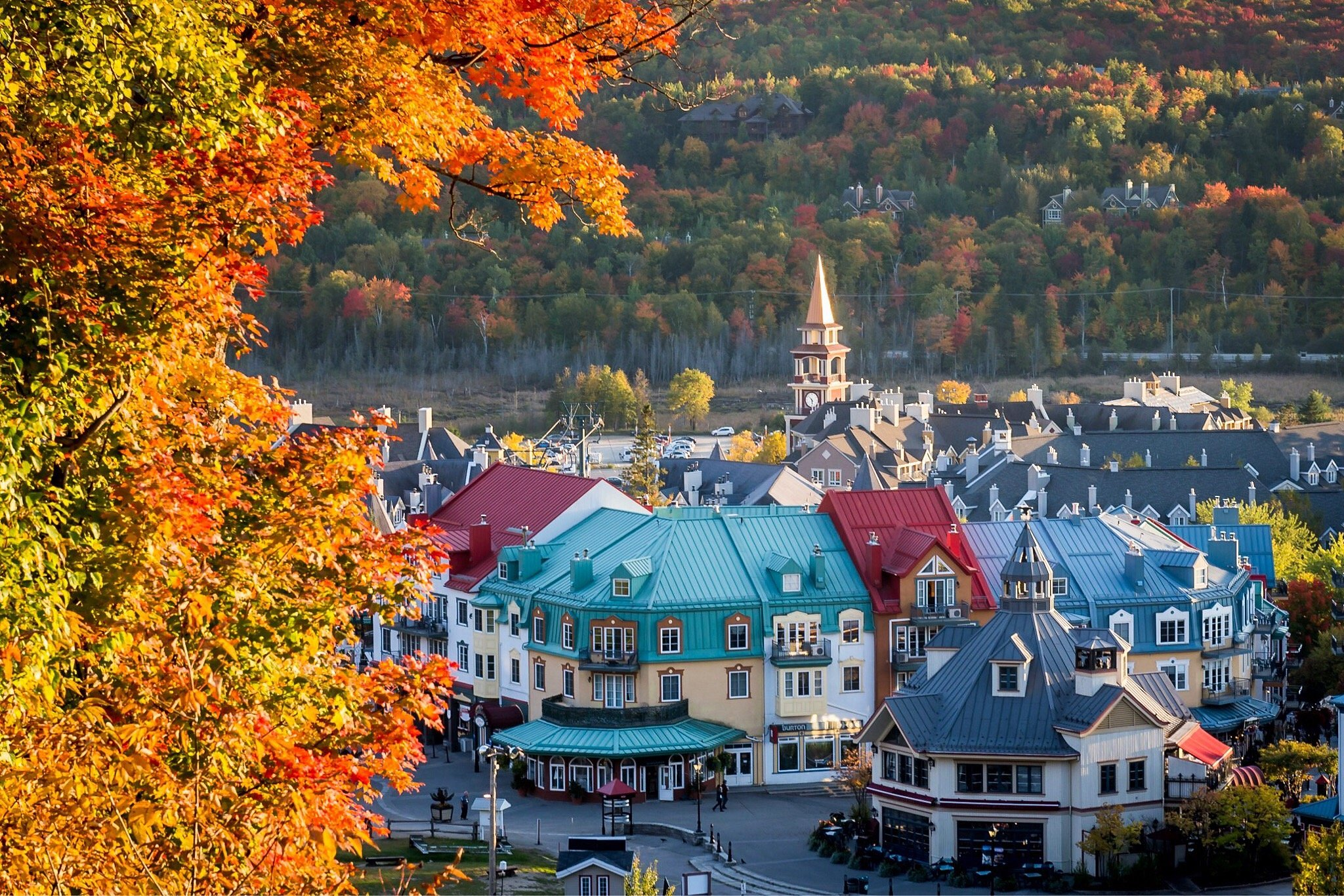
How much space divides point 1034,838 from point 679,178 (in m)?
147

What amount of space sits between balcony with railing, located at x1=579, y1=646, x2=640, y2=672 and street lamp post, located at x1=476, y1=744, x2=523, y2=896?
8.81 feet

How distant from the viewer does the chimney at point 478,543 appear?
189ft

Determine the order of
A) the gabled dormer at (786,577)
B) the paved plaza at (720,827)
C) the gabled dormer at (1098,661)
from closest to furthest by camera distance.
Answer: the paved plaza at (720,827) → the gabled dormer at (1098,661) → the gabled dormer at (786,577)

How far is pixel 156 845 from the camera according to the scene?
13.1 metres

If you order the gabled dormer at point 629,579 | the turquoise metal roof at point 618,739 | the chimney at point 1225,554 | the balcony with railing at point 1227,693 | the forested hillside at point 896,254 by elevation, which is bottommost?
the turquoise metal roof at point 618,739

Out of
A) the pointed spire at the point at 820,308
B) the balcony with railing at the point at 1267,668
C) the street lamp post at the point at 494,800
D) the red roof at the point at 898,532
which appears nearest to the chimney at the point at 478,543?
the street lamp post at the point at 494,800

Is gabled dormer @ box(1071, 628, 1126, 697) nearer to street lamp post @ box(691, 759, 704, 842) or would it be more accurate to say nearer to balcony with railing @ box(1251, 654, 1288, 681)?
street lamp post @ box(691, 759, 704, 842)

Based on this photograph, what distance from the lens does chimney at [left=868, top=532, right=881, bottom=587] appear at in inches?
2111

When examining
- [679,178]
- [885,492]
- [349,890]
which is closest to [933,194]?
[679,178]

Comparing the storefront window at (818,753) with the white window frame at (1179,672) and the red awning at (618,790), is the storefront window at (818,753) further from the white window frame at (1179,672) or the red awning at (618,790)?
the white window frame at (1179,672)

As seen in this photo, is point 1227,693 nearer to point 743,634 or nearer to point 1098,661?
point 1098,661

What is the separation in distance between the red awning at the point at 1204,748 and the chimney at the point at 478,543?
2128cm

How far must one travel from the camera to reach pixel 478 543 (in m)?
57.9

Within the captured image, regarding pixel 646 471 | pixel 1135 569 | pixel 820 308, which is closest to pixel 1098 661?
pixel 1135 569
